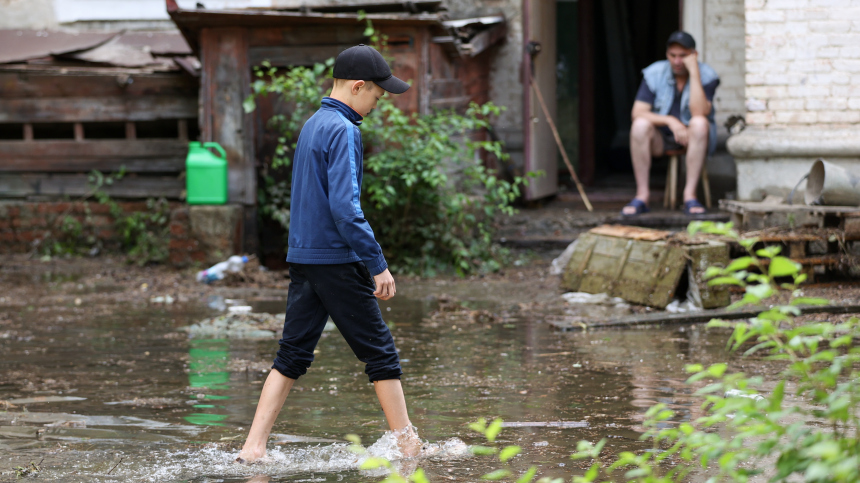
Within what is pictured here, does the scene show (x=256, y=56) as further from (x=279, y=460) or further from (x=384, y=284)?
(x=279, y=460)

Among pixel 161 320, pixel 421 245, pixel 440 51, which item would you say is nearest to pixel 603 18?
pixel 440 51

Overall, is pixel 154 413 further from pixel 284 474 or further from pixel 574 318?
pixel 574 318

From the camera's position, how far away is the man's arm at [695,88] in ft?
28.4

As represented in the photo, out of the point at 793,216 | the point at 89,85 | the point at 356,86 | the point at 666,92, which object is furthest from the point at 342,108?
the point at 89,85

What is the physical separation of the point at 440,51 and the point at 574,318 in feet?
12.3

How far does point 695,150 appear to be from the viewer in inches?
349

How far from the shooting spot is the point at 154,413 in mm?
4180

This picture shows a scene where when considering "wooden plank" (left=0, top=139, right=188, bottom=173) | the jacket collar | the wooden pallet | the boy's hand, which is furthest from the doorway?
the boy's hand

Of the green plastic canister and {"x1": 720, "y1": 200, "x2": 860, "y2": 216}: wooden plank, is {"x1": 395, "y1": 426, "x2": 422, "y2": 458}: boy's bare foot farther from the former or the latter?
the green plastic canister

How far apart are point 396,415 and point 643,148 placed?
20.6ft

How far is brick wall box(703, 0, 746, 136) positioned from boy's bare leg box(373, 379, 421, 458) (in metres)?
7.54

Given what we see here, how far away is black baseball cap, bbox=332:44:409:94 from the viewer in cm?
341

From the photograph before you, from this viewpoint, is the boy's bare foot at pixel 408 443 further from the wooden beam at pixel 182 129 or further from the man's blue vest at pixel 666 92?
the wooden beam at pixel 182 129

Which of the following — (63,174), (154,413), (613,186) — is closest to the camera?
(154,413)
